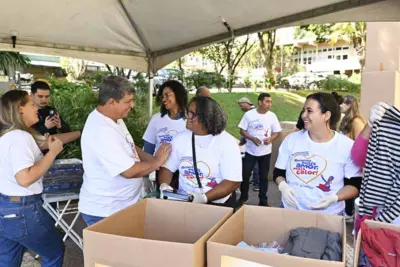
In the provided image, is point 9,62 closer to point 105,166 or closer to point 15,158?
point 15,158

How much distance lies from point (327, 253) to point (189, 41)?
3498 mm

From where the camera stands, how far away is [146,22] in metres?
4.13

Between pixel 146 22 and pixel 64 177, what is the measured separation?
83.2 inches

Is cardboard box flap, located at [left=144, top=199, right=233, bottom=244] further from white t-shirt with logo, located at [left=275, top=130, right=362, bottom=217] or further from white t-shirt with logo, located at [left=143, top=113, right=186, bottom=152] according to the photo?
white t-shirt with logo, located at [left=143, top=113, right=186, bottom=152]

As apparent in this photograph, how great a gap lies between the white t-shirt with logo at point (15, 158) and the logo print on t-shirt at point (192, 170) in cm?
84

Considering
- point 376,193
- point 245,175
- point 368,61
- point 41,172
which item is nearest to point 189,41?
point 245,175

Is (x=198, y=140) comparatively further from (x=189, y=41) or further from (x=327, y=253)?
(x=189, y=41)

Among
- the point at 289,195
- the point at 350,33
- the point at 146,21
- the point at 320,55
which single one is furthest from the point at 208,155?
the point at 320,55

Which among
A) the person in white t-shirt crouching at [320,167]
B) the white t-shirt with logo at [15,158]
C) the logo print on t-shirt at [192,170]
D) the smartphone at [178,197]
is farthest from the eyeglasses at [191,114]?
the white t-shirt with logo at [15,158]

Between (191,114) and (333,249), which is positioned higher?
(191,114)

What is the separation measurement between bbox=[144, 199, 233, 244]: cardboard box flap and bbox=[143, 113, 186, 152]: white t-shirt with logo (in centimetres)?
156

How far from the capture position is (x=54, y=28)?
4.10 meters

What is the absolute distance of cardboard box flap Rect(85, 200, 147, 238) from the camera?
1435 mm

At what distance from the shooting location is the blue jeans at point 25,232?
2061mm
